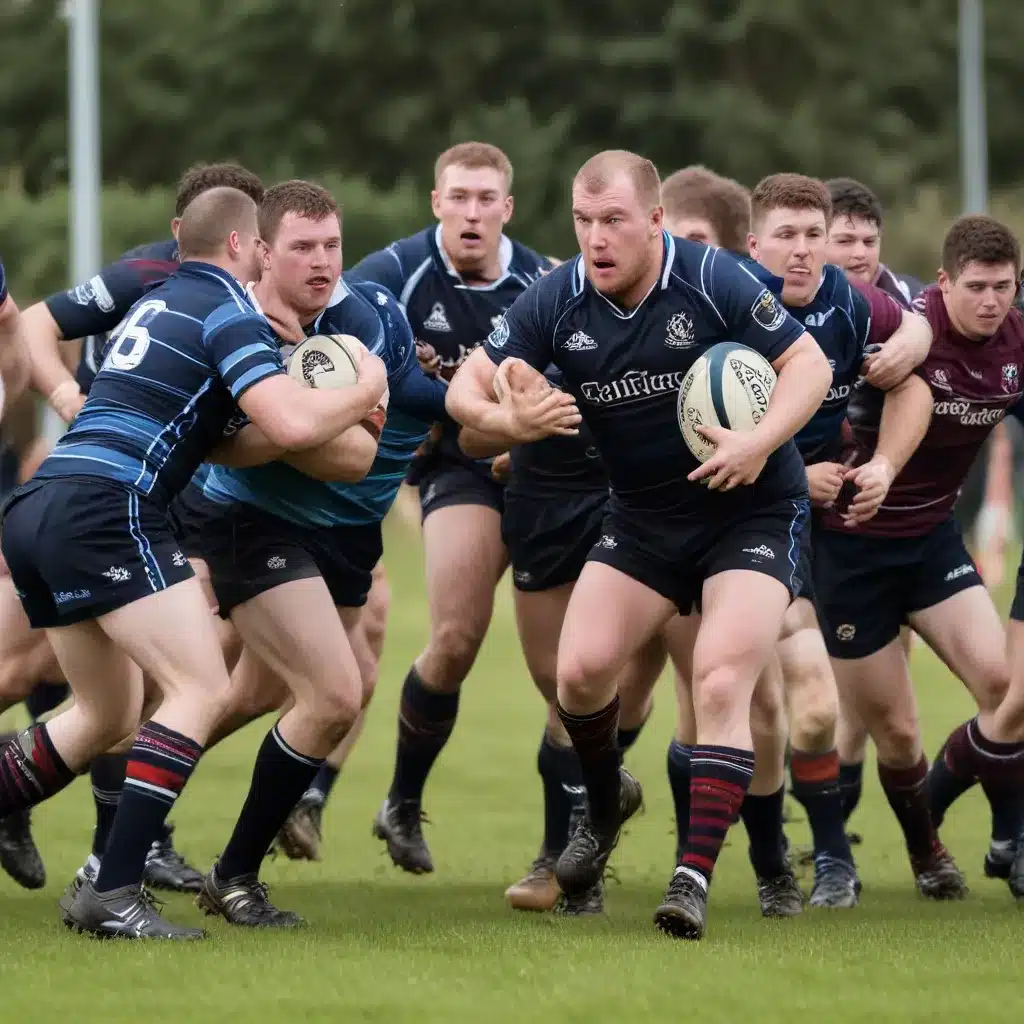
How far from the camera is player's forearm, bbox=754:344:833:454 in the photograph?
640 centimetres

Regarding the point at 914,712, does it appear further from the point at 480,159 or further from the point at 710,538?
the point at 480,159

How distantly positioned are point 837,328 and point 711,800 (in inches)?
78.7

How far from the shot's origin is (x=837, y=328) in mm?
7453

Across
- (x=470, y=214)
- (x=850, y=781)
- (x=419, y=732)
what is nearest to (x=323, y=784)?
(x=419, y=732)

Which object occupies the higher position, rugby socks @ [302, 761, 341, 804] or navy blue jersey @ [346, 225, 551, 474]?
navy blue jersey @ [346, 225, 551, 474]

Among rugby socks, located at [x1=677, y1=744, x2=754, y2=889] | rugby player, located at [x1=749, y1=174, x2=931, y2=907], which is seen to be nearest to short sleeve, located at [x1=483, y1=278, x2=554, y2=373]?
rugby player, located at [x1=749, y1=174, x2=931, y2=907]

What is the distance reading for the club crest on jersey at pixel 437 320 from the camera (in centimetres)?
859

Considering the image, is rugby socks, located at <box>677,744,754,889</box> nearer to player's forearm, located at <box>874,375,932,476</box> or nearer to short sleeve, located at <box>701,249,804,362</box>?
short sleeve, located at <box>701,249,804,362</box>

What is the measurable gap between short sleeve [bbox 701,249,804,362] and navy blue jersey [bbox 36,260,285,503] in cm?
140

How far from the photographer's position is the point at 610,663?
6570 mm

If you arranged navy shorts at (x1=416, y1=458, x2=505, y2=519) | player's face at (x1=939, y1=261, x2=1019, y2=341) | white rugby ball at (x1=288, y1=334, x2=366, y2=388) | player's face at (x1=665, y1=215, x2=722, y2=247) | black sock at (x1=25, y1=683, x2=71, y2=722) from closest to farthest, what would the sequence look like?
white rugby ball at (x1=288, y1=334, x2=366, y2=388) → player's face at (x1=939, y1=261, x2=1019, y2=341) → player's face at (x1=665, y1=215, x2=722, y2=247) → navy shorts at (x1=416, y1=458, x2=505, y2=519) → black sock at (x1=25, y1=683, x2=71, y2=722)

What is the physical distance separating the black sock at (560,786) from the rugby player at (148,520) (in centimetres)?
192

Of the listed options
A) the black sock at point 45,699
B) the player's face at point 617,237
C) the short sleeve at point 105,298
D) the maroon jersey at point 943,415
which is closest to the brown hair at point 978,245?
the maroon jersey at point 943,415

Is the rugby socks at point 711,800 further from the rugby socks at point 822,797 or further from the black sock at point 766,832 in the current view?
the rugby socks at point 822,797
